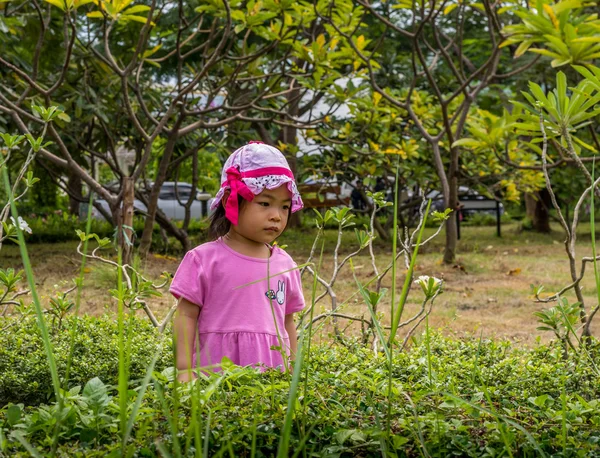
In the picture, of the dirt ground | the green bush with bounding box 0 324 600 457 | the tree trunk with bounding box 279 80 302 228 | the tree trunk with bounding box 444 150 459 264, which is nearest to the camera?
the green bush with bounding box 0 324 600 457

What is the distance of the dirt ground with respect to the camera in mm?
5035

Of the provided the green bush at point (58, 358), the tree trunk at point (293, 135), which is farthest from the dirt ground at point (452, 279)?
the tree trunk at point (293, 135)

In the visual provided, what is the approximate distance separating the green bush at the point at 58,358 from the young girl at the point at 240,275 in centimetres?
17

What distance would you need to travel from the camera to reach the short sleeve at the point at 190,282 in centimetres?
252

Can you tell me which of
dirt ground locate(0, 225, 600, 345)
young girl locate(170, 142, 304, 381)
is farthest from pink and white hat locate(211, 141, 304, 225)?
dirt ground locate(0, 225, 600, 345)

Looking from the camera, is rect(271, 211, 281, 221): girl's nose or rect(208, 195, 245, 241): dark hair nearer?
rect(271, 211, 281, 221): girl's nose

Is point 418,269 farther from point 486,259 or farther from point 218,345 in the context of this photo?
point 218,345

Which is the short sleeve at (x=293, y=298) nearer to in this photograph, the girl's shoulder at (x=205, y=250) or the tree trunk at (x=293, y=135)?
the girl's shoulder at (x=205, y=250)

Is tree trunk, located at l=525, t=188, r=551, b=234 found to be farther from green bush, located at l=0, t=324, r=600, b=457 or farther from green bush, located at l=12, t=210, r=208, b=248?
green bush, located at l=0, t=324, r=600, b=457

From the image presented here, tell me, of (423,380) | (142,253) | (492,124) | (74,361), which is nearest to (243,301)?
(74,361)

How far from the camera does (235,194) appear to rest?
100 inches

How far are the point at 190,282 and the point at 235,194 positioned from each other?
319 mm

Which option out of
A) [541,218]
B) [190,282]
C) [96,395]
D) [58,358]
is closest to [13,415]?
[96,395]

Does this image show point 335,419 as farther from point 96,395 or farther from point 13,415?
point 13,415
